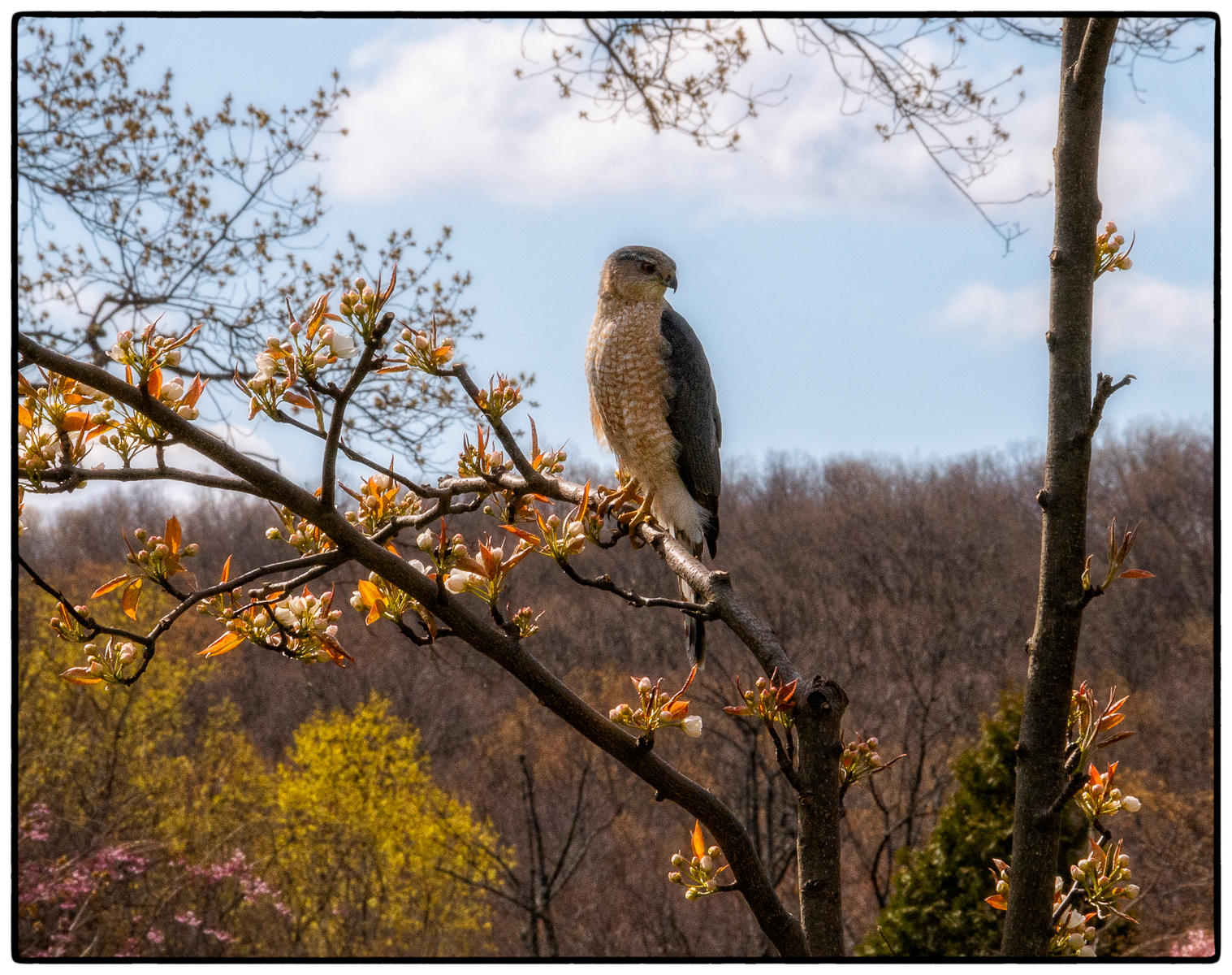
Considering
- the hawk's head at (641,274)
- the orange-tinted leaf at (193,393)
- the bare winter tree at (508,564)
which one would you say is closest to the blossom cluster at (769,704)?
the bare winter tree at (508,564)

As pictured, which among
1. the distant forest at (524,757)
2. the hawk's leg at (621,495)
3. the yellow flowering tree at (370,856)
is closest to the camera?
the hawk's leg at (621,495)

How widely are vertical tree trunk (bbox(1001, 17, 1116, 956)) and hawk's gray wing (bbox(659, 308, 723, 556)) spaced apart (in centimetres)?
113

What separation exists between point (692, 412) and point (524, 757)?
6.46m

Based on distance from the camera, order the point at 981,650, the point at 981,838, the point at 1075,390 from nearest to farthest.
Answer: the point at 1075,390
the point at 981,838
the point at 981,650

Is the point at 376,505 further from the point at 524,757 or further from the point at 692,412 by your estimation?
the point at 524,757

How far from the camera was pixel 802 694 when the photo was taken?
1.24 m

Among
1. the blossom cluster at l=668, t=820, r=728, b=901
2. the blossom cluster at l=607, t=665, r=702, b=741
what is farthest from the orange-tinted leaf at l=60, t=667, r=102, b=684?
the blossom cluster at l=668, t=820, r=728, b=901

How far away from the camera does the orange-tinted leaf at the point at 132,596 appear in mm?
1269

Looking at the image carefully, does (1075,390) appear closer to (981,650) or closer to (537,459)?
(537,459)

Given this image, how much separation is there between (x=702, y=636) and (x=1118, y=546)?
0.96m

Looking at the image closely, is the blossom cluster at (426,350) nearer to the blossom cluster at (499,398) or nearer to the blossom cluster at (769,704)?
the blossom cluster at (499,398)

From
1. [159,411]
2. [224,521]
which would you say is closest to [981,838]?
[159,411]

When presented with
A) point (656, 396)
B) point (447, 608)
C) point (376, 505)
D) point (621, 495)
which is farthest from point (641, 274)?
point (447, 608)

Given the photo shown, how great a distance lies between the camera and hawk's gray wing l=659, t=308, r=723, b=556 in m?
2.52
